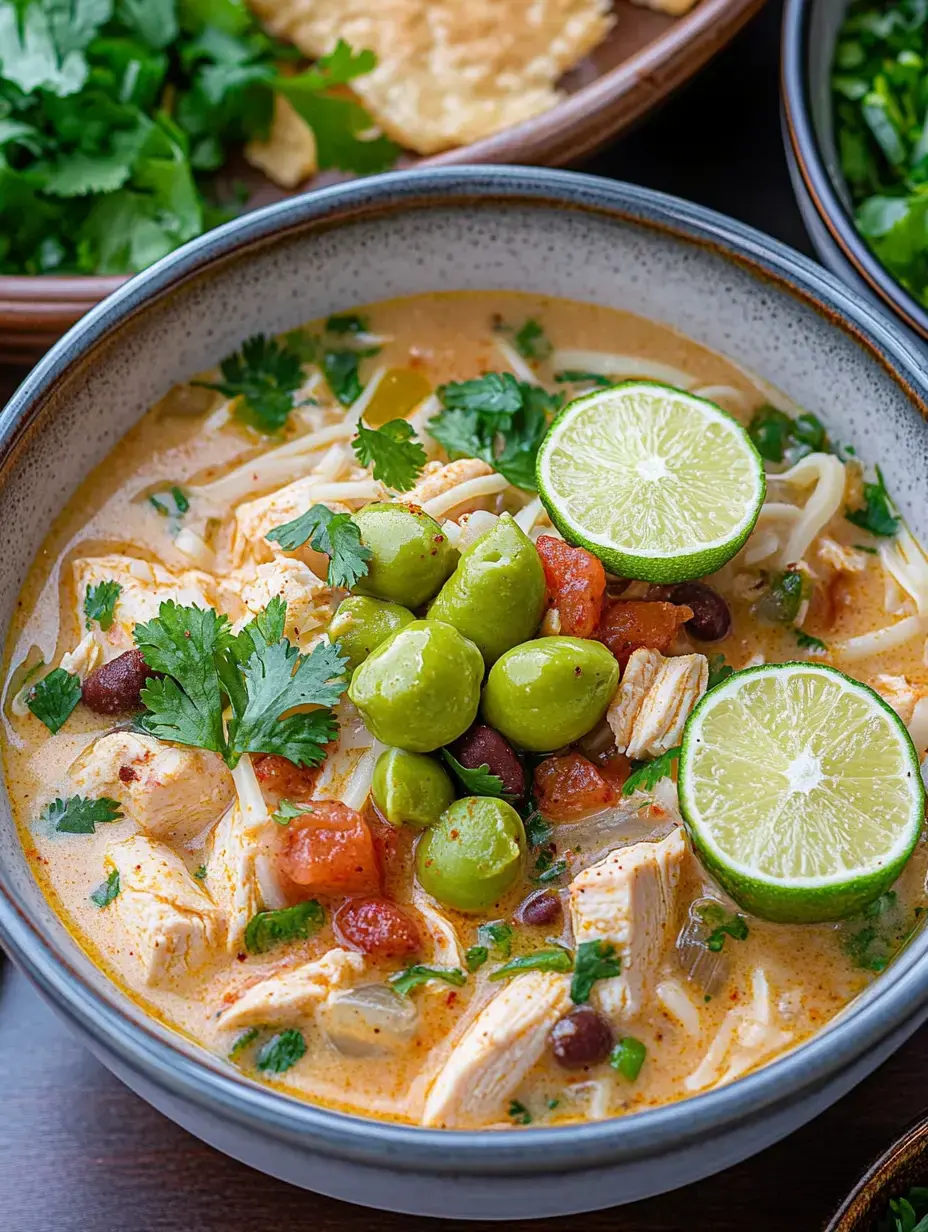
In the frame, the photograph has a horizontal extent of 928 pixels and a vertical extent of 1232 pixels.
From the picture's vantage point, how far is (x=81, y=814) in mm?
3311

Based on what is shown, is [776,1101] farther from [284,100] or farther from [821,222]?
[284,100]

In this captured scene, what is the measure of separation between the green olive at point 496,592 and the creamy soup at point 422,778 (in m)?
0.01

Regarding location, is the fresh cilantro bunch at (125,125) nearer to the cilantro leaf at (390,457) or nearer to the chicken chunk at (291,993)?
the cilantro leaf at (390,457)

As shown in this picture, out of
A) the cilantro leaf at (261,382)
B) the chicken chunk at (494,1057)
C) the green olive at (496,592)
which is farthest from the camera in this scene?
the cilantro leaf at (261,382)

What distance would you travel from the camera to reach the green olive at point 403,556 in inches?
131

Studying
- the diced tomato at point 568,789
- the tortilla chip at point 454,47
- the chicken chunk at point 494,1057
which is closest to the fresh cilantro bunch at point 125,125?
the tortilla chip at point 454,47

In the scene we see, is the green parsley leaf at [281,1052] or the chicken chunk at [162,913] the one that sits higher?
the chicken chunk at [162,913]

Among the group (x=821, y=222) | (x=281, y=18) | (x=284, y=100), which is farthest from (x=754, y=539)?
(x=281, y=18)

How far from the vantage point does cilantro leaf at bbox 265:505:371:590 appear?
3332mm

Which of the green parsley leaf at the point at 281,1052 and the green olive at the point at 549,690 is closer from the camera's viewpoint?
the green parsley leaf at the point at 281,1052

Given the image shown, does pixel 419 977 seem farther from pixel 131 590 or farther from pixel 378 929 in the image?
pixel 131 590

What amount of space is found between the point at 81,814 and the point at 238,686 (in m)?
0.48

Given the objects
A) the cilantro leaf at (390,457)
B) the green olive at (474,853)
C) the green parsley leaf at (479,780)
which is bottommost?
the green olive at (474,853)

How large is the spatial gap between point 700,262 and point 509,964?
1.98m
